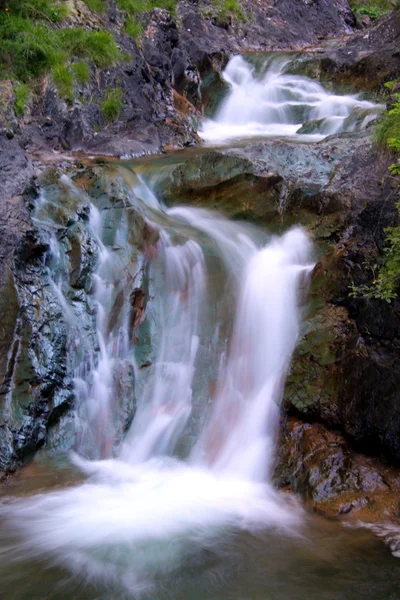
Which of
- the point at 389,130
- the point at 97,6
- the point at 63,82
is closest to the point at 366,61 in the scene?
the point at 97,6

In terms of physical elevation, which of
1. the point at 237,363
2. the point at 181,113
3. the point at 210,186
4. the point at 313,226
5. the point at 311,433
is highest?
the point at 181,113

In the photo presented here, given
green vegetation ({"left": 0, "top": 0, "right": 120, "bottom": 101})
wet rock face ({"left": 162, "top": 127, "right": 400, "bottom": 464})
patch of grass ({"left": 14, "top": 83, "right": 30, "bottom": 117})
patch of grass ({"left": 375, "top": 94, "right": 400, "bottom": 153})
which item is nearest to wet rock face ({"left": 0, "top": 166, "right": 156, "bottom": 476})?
wet rock face ({"left": 162, "top": 127, "right": 400, "bottom": 464})

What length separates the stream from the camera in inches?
122

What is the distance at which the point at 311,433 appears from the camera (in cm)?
446

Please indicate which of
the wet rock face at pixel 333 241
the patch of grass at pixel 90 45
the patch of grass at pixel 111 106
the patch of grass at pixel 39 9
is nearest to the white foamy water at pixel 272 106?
the patch of grass at pixel 111 106

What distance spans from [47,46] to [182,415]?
8118 mm

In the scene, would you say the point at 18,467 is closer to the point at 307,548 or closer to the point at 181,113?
the point at 307,548

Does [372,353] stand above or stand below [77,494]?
above

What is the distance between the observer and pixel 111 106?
9898mm

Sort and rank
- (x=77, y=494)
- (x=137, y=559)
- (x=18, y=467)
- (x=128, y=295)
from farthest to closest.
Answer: (x=128, y=295) < (x=18, y=467) < (x=77, y=494) < (x=137, y=559)

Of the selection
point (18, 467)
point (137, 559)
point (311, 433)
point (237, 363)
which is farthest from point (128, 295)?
point (137, 559)

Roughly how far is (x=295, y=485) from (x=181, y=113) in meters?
9.90

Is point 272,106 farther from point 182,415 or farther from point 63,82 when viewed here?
point 182,415

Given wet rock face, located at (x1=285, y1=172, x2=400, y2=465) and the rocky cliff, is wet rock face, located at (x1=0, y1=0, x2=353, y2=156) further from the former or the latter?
wet rock face, located at (x1=285, y1=172, x2=400, y2=465)
